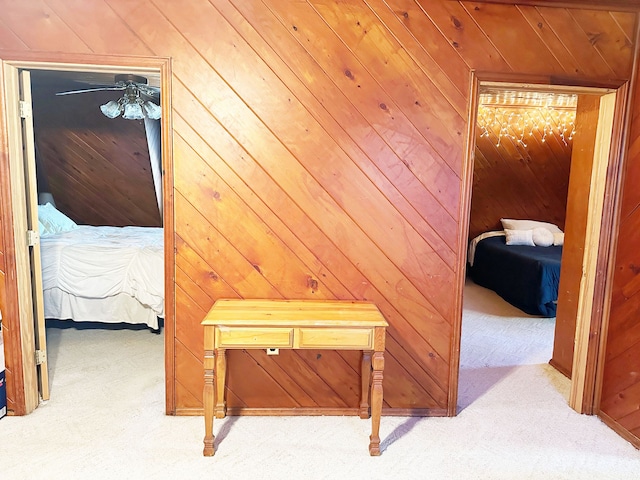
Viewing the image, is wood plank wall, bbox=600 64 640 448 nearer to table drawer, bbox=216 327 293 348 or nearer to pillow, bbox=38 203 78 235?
table drawer, bbox=216 327 293 348

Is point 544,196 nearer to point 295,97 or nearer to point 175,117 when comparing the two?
point 295,97

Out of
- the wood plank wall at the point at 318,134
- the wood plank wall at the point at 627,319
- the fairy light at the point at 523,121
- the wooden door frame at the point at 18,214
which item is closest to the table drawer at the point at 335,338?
the wood plank wall at the point at 318,134

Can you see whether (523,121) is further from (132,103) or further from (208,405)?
(208,405)

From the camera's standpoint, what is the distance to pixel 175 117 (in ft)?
6.84

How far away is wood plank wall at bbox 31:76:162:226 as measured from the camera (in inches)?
177

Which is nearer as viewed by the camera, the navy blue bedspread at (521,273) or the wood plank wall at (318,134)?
the wood plank wall at (318,134)

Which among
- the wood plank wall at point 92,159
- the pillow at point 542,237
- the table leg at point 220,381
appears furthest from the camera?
the pillow at point 542,237

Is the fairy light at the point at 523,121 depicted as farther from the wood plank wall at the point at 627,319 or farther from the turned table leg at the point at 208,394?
the turned table leg at the point at 208,394

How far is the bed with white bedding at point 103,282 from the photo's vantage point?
3314 mm

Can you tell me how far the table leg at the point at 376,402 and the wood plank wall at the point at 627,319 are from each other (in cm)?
137

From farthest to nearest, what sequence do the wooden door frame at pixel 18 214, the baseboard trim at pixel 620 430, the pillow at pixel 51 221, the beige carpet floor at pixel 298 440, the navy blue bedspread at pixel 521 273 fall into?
the navy blue bedspread at pixel 521 273 < the pillow at pixel 51 221 < the baseboard trim at pixel 620 430 < the wooden door frame at pixel 18 214 < the beige carpet floor at pixel 298 440

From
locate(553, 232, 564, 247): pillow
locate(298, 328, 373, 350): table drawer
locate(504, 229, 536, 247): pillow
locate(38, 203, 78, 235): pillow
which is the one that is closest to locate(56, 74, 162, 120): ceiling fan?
locate(38, 203, 78, 235): pillow

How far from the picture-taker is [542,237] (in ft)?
17.8

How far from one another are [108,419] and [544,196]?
6.08m
